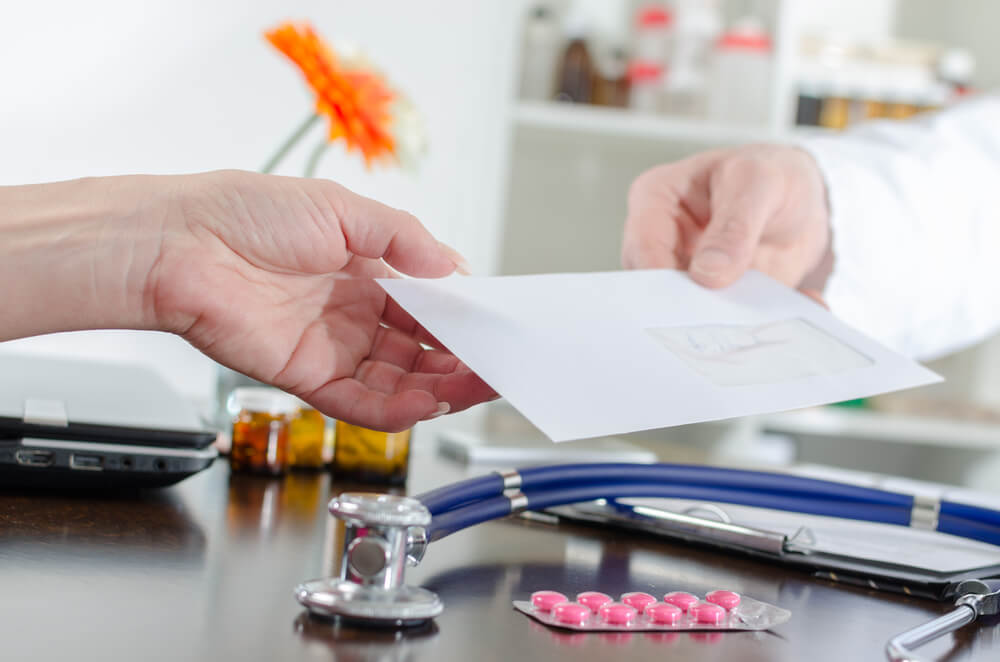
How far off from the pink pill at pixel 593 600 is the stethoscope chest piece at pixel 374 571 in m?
0.07

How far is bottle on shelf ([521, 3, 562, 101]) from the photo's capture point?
232 centimetres

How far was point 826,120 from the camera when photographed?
7.73ft

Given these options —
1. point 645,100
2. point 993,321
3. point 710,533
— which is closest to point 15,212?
point 710,533

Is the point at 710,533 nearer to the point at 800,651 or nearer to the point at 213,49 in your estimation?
the point at 800,651

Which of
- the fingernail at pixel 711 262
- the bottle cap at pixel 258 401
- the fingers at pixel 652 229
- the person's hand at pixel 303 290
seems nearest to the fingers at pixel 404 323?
the person's hand at pixel 303 290

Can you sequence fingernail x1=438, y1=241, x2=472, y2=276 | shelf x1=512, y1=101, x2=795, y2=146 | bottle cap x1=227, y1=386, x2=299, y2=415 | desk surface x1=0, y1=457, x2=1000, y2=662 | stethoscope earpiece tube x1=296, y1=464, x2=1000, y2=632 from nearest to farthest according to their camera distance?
desk surface x1=0, y1=457, x2=1000, y2=662 → stethoscope earpiece tube x1=296, y1=464, x2=1000, y2=632 → fingernail x1=438, y1=241, x2=472, y2=276 → bottle cap x1=227, y1=386, x2=299, y2=415 → shelf x1=512, y1=101, x2=795, y2=146

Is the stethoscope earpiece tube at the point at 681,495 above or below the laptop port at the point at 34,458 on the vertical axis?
above

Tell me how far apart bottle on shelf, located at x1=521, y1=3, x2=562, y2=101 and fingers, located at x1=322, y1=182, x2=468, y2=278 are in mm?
1794

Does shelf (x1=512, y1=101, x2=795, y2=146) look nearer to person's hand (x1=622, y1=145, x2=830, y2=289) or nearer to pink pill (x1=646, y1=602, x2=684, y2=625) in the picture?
person's hand (x1=622, y1=145, x2=830, y2=289)

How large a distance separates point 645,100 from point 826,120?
0.42m

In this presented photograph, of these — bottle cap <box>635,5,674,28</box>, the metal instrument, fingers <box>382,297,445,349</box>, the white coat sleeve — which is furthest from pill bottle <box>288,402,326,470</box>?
bottle cap <box>635,5,674,28</box>

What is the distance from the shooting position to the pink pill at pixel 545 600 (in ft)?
1.45

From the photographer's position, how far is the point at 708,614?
45 centimetres

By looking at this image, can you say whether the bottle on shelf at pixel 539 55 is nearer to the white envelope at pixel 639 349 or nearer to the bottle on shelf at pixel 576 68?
the bottle on shelf at pixel 576 68
